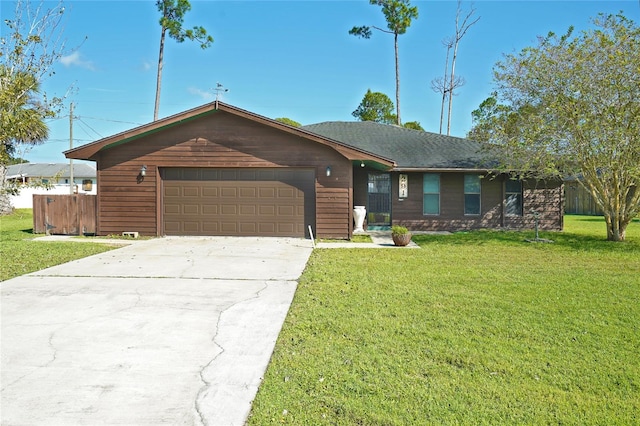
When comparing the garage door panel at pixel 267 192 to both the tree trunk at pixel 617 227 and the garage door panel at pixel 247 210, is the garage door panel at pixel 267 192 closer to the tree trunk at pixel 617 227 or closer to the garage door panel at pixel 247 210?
the garage door panel at pixel 247 210

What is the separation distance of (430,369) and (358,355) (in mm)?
610

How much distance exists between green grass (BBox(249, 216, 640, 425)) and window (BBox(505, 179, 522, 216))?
830cm

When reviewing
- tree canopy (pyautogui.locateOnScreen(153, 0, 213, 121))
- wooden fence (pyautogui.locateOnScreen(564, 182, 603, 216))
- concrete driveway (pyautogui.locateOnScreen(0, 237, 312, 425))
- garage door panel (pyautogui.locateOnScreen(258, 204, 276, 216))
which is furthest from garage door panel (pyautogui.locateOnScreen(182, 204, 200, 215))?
wooden fence (pyautogui.locateOnScreen(564, 182, 603, 216))

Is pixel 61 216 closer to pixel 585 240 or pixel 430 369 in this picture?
pixel 430 369

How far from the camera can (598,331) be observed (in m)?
4.27

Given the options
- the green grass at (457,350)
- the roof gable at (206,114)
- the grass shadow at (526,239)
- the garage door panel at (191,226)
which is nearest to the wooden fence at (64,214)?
the roof gable at (206,114)

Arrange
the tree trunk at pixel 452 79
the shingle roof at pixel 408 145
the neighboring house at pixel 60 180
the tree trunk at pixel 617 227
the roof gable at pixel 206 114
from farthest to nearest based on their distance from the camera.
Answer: the neighboring house at pixel 60 180 → the tree trunk at pixel 452 79 → the shingle roof at pixel 408 145 → the tree trunk at pixel 617 227 → the roof gable at pixel 206 114

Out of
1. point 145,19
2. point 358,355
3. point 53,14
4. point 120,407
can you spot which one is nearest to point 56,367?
point 120,407

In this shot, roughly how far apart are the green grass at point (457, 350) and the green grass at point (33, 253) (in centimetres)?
493

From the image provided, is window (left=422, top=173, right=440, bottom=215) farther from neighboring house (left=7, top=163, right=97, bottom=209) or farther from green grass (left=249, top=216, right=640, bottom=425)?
neighboring house (left=7, top=163, right=97, bottom=209)

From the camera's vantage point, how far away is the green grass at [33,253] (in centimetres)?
743

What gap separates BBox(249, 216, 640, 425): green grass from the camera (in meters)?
2.78

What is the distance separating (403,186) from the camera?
15133mm

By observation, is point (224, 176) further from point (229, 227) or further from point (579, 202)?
point (579, 202)
